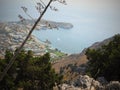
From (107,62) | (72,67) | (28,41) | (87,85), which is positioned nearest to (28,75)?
(87,85)

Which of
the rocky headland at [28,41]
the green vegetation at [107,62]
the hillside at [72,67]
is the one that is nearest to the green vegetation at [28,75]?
the rocky headland at [28,41]

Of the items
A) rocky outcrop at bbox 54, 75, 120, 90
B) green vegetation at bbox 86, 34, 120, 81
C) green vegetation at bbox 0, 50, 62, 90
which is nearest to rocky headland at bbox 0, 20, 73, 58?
green vegetation at bbox 0, 50, 62, 90

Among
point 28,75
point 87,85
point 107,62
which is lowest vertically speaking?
point 107,62

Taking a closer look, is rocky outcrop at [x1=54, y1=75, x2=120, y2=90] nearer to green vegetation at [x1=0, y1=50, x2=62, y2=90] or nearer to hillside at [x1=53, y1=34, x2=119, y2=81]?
green vegetation at [x1=0, y1=50, x2=62, y2=90]

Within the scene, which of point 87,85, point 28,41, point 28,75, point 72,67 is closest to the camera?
point 28,41

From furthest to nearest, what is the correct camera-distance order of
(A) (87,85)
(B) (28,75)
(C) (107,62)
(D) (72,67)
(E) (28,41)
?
(D) (72,67)
(C) (107,62)
(B) (28,75)
(A) (87,85)
(E) (28,41)

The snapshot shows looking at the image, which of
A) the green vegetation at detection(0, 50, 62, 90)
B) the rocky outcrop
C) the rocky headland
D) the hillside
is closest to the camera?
the rocky headland

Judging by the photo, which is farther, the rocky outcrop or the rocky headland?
the rocky outcrop

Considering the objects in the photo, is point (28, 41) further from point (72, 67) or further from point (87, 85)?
point (72, 67)

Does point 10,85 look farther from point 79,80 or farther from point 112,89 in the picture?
point 112,89
